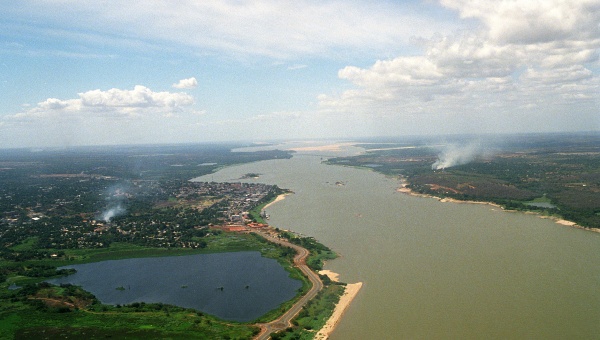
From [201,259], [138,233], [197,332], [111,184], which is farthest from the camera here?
[111,184]

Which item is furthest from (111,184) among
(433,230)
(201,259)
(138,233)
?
(433,230)

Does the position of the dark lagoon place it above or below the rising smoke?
below

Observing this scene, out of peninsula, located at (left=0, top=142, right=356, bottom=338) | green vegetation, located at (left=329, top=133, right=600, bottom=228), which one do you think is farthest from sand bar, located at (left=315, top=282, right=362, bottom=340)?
green vegetation, located at (left=329, top=133, right=600, bottom=228)

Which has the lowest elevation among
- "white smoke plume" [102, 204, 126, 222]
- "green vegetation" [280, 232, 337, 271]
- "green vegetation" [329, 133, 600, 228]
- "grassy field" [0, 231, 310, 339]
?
"grassy field" [0, 231, 310, 339]

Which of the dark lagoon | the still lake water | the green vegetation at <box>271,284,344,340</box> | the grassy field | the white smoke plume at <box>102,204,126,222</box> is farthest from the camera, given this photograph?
the white smoke plume at <box>102,204,126,222</box>

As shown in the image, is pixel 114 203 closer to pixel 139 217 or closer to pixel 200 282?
pixel 139 217

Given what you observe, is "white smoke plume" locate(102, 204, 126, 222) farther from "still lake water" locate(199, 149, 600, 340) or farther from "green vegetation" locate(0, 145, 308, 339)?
"still lake water" locate(199, 149, 600, 340)

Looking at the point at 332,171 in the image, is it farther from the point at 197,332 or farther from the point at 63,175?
the point at 197,332
